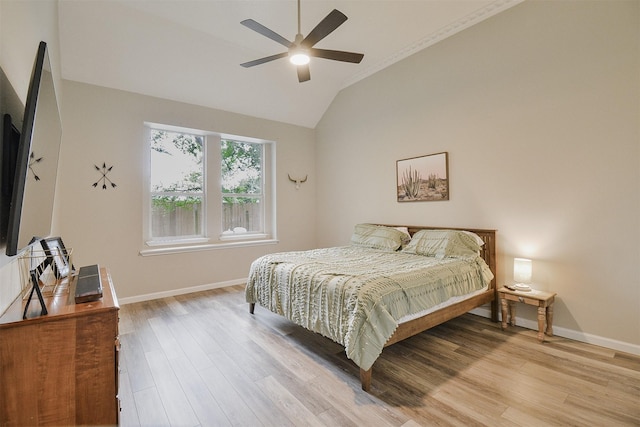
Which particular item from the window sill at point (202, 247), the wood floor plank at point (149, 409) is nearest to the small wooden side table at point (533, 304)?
the wood floor plank at point (149, 409)

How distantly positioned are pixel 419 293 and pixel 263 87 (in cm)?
382

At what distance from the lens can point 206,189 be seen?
4734 millimetres

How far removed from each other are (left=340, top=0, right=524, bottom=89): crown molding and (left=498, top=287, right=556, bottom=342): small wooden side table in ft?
9.72

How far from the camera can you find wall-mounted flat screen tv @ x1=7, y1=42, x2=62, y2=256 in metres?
1.18

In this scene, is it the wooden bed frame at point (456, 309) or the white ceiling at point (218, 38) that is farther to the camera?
the white ceiling at point (218, 38)

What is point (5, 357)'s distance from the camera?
3.86 ft

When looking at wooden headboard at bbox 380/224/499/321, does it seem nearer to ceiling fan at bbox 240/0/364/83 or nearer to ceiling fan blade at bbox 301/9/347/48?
ceiling fan at bbox 240/0/364/83

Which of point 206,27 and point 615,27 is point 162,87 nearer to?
point 206,27

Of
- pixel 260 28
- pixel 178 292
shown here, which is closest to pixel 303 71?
pixel 260 28

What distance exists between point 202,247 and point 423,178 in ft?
11.0

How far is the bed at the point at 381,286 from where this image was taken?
2139 mm

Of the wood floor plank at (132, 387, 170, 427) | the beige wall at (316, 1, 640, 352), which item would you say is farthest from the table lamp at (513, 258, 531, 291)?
the wood floor plank at (132, 387, 170, 427)

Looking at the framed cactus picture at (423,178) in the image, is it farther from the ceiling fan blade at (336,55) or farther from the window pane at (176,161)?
the window pane at (176,161)

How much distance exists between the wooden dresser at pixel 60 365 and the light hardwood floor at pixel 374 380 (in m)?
0.62
